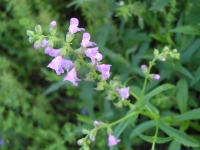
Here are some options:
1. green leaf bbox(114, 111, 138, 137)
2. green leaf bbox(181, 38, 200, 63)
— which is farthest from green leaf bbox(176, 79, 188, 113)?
green leaf bbox(114, 111, 138, 137)

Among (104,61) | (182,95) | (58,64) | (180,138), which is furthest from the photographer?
(104,61)

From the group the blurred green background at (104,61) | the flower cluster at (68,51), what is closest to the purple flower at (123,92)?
the flower cluster at (68,51)

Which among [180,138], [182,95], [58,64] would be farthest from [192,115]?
[58,64]

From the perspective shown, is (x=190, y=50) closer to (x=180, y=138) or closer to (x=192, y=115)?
(x=192, y=115)

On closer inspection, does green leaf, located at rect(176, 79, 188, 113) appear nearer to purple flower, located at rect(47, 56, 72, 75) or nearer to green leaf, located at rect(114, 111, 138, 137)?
green leaf, located at rect(114, 111, 138, 137)

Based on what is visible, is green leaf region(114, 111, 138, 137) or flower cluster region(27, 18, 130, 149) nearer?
flower cluster region(27, 18, 130, 149)

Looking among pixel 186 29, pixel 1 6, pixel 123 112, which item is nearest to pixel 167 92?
pixel 123 112

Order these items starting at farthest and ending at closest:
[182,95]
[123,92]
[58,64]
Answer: [182,95], [123,92], [58,64]

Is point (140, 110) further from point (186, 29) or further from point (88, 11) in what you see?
point (88, 11)
